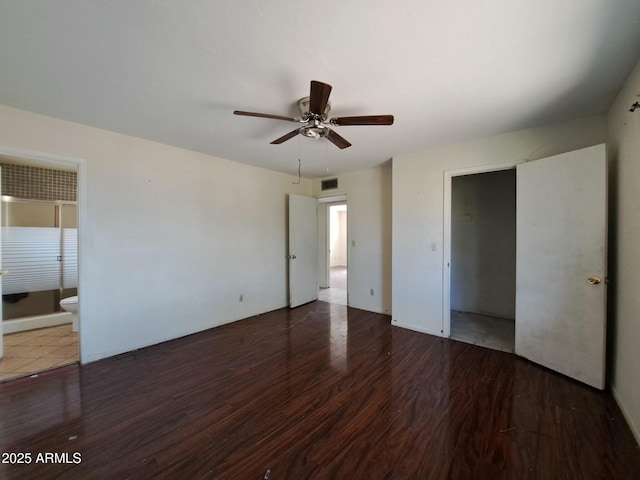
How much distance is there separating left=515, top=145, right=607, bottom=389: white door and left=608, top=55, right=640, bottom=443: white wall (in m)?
0.10

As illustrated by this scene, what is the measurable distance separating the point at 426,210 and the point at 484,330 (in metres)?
1.82

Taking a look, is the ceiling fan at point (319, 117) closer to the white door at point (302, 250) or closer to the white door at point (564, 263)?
the white door at point (564, 263)

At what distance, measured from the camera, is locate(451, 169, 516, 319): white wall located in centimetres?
383

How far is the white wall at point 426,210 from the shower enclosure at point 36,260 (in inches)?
183

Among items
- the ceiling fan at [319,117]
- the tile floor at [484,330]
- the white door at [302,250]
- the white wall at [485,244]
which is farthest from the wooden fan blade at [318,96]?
the white wall at [485,244]

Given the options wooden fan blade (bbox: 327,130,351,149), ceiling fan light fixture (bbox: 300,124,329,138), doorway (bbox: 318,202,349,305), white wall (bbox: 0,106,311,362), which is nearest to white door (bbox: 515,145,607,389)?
wooden fan blade (bbox: 327,130,351,149)

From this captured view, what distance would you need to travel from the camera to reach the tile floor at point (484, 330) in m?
2.98

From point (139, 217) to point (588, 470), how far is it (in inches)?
163

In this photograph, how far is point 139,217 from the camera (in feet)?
9.48

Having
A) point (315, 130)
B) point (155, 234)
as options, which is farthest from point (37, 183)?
point (315, 130)

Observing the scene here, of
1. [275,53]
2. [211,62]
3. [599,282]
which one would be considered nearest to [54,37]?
[211,62]

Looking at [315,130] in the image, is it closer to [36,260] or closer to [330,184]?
[330,184]

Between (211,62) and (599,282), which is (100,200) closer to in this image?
(211,62)

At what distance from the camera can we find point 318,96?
1.61 metres
